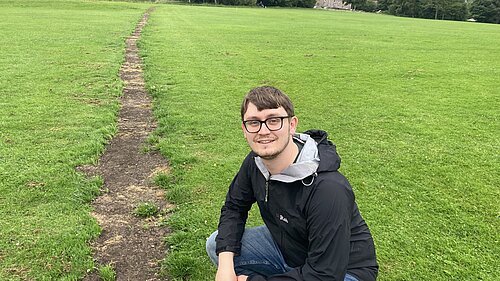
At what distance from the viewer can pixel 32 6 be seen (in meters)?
61.3

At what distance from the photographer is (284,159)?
331cm

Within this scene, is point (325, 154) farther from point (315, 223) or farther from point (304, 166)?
point (315, 223)

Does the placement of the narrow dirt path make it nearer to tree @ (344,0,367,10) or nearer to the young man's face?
the young man's face

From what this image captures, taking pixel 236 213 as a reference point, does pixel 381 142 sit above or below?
below

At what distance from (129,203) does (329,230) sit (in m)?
3.86

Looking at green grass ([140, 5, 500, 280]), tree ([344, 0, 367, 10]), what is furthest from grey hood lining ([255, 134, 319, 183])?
tree ([344, 0, 367, 10])

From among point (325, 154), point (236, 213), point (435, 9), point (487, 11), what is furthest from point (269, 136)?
point (435, 9)

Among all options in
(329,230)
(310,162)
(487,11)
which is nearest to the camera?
(329,230)

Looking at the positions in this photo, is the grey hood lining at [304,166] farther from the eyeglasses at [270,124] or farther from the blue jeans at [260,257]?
the blue jeans at [260,257]

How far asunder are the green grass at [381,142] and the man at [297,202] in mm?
1327

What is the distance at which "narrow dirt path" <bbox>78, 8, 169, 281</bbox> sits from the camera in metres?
4.87

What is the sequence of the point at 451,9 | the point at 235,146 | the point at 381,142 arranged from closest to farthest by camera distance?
the point at 235,146, the point at 381,142, the point at 451,9

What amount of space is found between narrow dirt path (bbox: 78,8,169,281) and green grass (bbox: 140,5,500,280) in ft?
0.81

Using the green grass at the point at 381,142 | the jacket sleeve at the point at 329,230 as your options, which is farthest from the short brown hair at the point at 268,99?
the green grass at the point at 381,142
